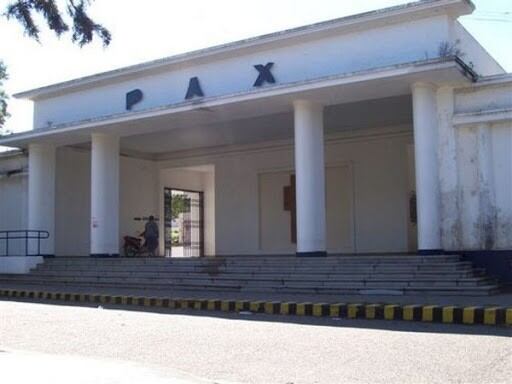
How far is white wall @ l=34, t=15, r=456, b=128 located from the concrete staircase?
433cm

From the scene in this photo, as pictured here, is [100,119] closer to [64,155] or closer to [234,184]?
[64,155]

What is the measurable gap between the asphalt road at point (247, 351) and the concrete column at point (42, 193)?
9.46m

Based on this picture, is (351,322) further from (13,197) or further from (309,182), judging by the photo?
(13,197)

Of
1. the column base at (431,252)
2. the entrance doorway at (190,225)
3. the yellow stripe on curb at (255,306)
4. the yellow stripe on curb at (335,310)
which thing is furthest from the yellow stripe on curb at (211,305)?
the entrance doorway at (190,225)

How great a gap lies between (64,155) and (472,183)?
1377cm

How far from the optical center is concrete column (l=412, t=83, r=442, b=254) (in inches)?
551

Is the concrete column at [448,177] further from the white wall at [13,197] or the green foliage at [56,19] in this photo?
the white wall at [13,197]

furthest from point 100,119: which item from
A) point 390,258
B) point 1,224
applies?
point 390,258

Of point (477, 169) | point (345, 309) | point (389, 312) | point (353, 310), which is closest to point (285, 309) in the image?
point (345, 309)

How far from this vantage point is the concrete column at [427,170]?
14.0m

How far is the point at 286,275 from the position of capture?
14.5 m

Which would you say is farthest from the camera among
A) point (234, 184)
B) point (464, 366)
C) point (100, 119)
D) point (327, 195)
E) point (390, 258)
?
point (234, 184)

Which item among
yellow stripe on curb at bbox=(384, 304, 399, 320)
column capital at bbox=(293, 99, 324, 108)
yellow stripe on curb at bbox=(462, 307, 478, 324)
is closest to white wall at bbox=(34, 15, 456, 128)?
column capital at bbox=(293, 99, 324, 108)

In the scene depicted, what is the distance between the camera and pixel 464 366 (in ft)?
22.6
